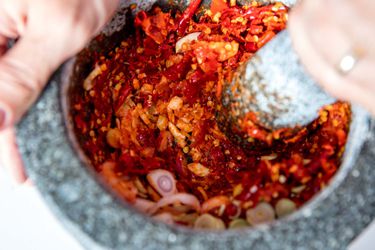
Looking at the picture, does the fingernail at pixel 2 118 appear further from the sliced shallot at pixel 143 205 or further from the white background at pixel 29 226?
the white background at pixel 29 226

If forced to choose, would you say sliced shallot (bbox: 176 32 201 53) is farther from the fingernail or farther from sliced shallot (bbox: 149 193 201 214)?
the fingernail

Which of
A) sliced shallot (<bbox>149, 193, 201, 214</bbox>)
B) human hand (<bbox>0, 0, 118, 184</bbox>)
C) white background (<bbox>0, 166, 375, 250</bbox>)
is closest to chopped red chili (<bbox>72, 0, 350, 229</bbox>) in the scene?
sliced shallot (<bbox>149, 193, 201, 214</bbox>)

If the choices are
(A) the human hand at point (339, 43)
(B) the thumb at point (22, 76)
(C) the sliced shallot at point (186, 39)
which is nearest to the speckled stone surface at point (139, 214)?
(B) the thumb at point (22, 76)

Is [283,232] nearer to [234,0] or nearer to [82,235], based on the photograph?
[82,235]

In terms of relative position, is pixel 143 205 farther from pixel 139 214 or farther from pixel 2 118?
pixel 2 118

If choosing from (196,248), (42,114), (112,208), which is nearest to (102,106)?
(42,114)

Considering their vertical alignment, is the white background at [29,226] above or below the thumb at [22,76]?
below
